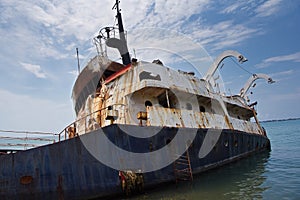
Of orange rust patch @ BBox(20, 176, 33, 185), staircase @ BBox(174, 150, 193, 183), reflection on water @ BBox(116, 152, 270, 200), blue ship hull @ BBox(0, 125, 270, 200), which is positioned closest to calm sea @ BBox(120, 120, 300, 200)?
reflection on water @ BBox(116, 152, 270, 200)

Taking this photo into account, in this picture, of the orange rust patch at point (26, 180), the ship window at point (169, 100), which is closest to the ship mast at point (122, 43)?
the ship window at point (169, 100)

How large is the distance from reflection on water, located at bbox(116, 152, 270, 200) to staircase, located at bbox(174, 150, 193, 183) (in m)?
0.28

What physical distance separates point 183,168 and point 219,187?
5.42 feet

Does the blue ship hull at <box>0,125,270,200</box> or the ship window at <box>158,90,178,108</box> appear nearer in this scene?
the blue ship hull at <box>0,125,270,200</box>

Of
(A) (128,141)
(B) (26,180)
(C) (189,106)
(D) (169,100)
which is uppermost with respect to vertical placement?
(D) (169,100)

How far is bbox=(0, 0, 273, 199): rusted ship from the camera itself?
7582mm

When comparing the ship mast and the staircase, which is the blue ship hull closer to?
the staircase

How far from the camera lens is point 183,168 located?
33.2 ft

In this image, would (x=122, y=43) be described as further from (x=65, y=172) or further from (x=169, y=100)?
(x=65, y=172)

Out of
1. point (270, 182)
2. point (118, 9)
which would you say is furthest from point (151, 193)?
point (118, 9)

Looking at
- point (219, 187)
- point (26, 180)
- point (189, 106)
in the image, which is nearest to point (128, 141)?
point (26, 180)

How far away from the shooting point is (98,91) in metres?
13.5

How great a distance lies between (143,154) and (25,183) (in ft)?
13.6

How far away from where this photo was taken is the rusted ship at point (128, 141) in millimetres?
7582
